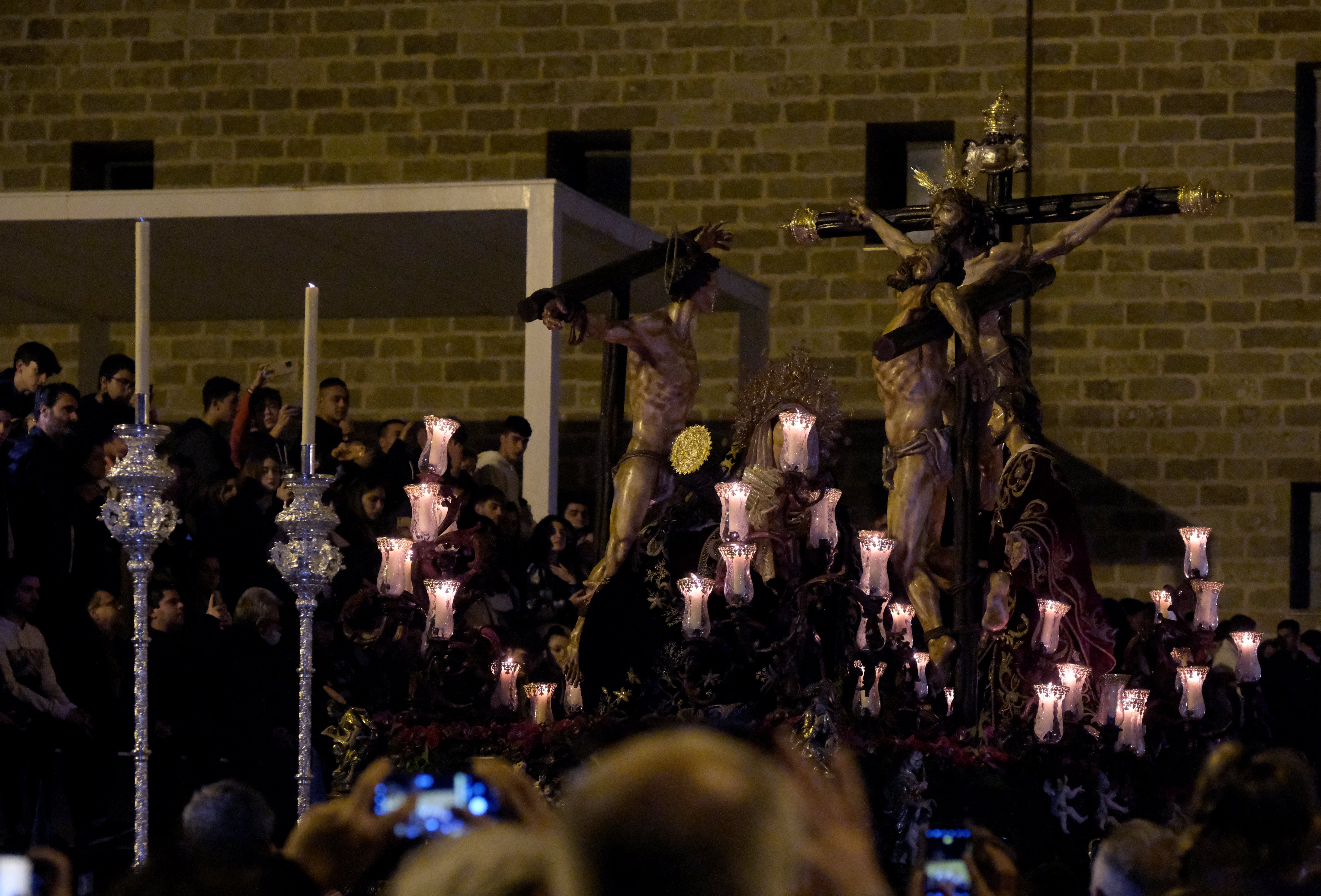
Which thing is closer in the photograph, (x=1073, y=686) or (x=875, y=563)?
(x=875, y=563)

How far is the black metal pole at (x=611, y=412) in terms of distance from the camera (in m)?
7.28

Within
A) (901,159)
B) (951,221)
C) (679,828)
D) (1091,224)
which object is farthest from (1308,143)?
(679,828)

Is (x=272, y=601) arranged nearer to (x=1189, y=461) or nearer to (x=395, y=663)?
(x=395, y=663)

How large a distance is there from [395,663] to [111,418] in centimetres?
277

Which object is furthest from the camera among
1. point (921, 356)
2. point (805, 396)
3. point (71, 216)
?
point (71, 216)

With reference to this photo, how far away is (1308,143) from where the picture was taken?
15320 millimetres

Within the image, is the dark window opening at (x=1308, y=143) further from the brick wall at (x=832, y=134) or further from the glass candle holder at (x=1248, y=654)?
the glass candle holder at (x=1248, y=654)

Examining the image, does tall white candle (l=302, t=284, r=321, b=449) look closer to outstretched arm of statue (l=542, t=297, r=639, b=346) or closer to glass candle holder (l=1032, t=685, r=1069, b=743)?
outstretched arm of statue (l=542, t=297, r=639, b=346)

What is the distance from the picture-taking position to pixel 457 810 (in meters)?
3.51

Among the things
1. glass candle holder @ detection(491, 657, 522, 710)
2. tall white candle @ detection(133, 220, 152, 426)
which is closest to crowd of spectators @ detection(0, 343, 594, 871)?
glass candle holder @ detection(491, 657, 522, 710)

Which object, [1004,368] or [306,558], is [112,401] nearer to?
[1004,368]

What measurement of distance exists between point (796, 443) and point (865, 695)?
91 centimetres

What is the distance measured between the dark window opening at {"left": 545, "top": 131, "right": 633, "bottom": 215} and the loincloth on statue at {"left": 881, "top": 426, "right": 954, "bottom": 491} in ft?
29.5

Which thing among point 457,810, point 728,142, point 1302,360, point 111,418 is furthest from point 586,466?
point 457,810
